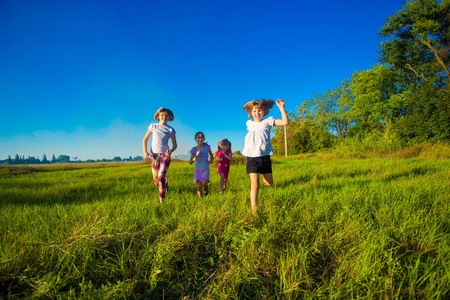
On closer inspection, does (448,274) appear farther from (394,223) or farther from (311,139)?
(311,139)

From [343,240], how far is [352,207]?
929 millimetres

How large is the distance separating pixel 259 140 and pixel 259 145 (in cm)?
9

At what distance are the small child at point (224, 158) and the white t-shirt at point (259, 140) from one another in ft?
6.67

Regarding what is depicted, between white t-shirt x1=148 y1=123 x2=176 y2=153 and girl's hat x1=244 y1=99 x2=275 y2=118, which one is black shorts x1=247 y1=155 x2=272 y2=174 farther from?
white t-shirt x1=148 y1=123 x2=176 y2=153

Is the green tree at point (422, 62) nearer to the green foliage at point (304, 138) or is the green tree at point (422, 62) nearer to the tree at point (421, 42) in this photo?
the tree at point (421, 42)

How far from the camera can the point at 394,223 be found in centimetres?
237

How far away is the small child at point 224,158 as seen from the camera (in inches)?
211

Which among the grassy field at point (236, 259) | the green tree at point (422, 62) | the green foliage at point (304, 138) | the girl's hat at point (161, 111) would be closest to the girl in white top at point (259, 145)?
the grassy field at point (236, 259)

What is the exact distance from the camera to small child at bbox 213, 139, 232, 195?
17.6ft

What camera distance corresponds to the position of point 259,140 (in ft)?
10.7

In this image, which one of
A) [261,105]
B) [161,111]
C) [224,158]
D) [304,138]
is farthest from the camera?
[304,138]

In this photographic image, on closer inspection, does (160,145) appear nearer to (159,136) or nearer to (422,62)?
(159,136)

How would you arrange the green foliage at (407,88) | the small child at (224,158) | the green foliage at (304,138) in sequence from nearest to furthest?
the small child at (224,158)
the green foliage at (407,88)
the green foliage at (304,138)

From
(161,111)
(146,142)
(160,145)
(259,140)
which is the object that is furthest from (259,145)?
(146,142)
